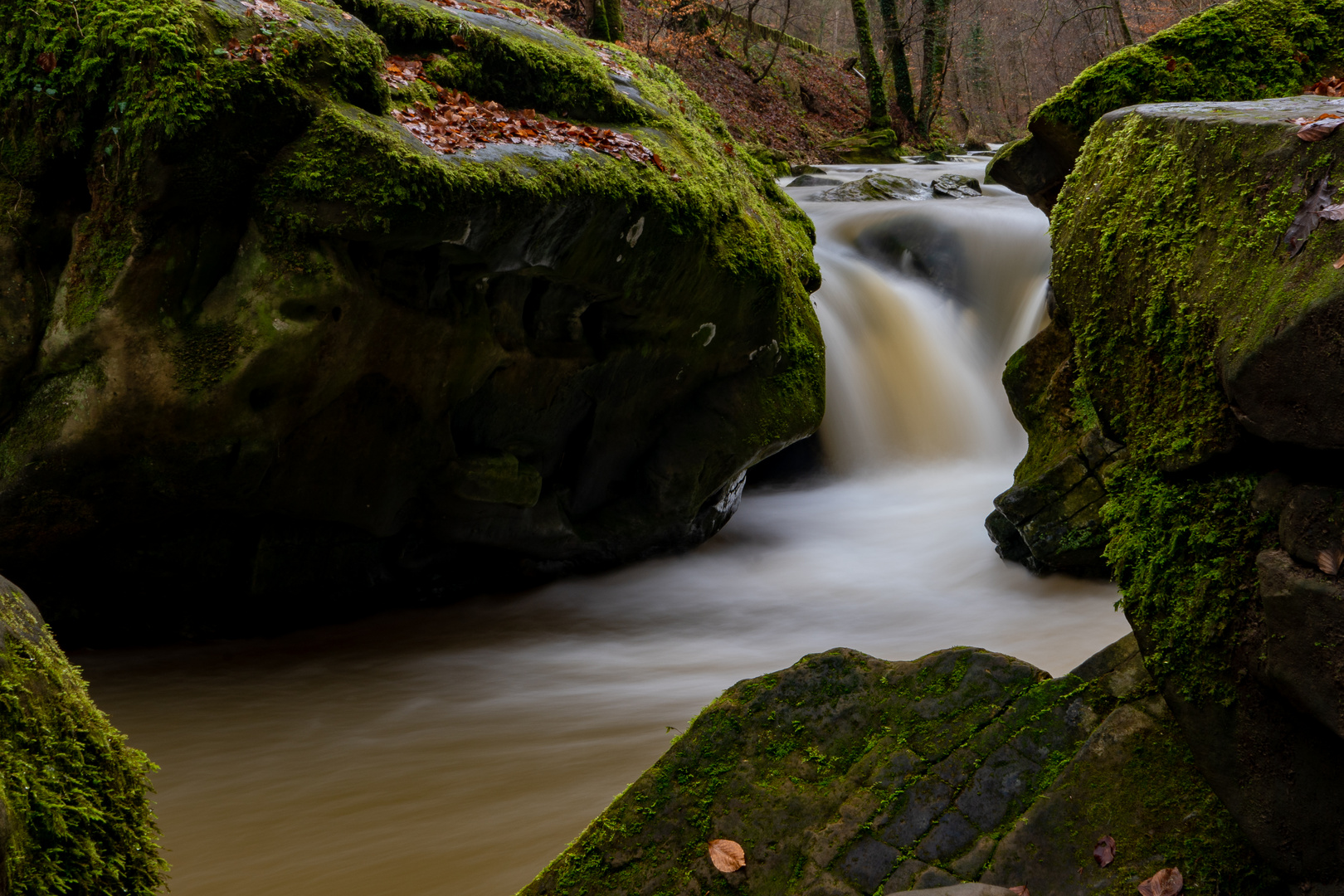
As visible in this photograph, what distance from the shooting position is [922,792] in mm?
2812

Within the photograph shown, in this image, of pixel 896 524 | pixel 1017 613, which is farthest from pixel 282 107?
pixel 896 524

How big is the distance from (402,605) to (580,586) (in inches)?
54.6

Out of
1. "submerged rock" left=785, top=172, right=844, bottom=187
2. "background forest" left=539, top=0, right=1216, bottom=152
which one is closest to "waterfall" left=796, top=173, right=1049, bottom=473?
"submerged rock" left=785, top=172, right=844, bottom=187

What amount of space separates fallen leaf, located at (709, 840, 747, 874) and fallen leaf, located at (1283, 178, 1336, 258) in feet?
6.98

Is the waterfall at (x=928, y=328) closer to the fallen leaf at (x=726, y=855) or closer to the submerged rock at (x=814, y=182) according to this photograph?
the submerged rock at (x=814, y=182)

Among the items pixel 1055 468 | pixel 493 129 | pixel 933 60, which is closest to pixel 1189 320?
pixel 493 129

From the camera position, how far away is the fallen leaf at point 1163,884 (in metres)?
2.43

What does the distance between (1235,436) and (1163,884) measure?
1.17m

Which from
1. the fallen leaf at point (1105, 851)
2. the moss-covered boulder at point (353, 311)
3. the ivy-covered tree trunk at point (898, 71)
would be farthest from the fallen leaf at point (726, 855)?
the ivy-covered tree trunk at point (898, 71)

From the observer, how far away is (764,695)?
3180 mm

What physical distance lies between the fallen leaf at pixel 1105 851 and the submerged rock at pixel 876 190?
42.2 ft

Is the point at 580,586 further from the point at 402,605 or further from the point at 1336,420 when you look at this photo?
the point at 1336,420

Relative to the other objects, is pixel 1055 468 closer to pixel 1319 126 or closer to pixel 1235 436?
pixel 1235 436

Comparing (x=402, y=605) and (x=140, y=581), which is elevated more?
(x=140, y=581)
